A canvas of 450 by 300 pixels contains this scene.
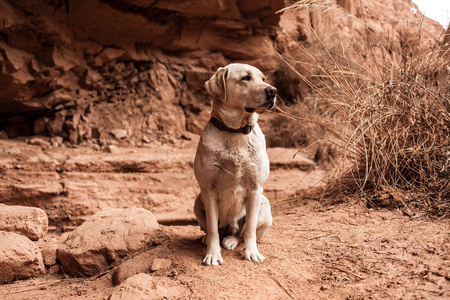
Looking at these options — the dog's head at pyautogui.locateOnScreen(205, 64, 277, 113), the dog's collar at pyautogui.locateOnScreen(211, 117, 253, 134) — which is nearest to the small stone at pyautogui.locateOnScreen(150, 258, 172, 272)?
the dog's collar at pyautogui.locateOnScreen(211, 117, 253, 134)

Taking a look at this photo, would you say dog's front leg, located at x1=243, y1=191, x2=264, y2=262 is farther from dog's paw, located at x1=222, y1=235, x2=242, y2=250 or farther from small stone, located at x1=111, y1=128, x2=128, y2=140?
small stone, located at x1=111, y1=128, x2=128, y2=140

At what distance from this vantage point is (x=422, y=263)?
8.00ft

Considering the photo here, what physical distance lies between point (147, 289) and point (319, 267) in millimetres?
1195

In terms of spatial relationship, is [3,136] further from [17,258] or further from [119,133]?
[17,258]

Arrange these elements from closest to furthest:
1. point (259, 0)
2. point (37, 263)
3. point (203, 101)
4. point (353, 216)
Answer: point (37, 263), point (353, 216), point (259, 0), point (203, 101)

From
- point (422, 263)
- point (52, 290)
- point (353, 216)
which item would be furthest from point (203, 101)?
point (422, 263)

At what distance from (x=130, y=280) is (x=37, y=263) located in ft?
4.15

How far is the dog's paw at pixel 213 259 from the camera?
2682 millimetres

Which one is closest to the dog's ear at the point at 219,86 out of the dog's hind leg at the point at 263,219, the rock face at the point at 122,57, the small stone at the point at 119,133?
the dog's hind leg at the point at 263,219

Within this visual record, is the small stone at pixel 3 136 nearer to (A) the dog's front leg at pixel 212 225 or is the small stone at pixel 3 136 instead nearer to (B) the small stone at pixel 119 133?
(B) the small stone at pixel 119 133

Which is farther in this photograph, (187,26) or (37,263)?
(187,26)

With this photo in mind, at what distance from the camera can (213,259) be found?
2.70 metres

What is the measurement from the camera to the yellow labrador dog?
2652 mm

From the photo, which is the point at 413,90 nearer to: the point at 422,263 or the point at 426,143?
the point at 426,143
